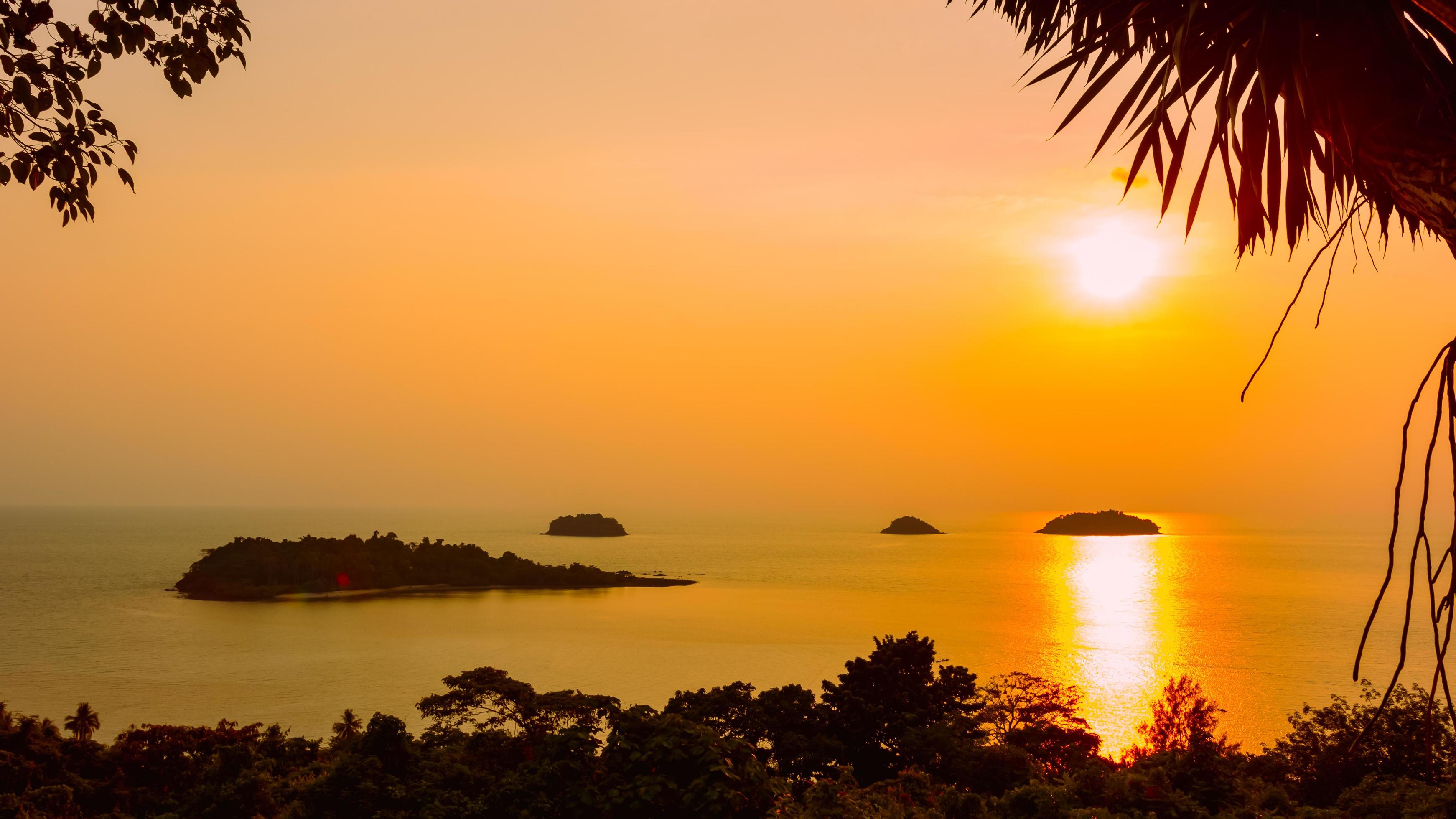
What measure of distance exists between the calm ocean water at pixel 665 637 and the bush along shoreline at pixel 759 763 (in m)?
19.2

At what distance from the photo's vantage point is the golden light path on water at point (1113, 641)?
45.1 meters

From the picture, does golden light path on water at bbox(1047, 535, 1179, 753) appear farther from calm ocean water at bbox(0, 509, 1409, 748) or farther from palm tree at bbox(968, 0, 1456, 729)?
palm tree at bbox(968, 0, 1456, 729)

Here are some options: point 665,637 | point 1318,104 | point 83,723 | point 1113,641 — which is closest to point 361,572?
point 665,637

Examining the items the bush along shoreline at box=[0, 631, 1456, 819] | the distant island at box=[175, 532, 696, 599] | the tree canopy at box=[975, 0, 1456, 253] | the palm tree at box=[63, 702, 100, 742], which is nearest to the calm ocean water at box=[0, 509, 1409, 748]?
the distant island at box=[175, 532, 696, 599]

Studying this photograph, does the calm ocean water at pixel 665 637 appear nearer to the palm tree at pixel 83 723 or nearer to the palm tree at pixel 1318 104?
the palm tree at pixel 83 723

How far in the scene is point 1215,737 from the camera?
122 feet

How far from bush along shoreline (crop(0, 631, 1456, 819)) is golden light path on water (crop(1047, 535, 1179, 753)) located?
16.3 meters

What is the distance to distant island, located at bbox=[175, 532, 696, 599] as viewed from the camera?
87.9 metres

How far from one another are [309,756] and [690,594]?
77046mm

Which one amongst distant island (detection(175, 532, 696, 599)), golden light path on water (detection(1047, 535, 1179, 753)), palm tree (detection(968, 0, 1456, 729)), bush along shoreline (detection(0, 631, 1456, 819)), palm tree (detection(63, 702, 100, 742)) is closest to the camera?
palm tree (detection(968, 0, 1456, 729))

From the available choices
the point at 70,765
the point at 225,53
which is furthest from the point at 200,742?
the point at 225,53

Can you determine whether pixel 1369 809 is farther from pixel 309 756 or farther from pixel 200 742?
pixel 200 742

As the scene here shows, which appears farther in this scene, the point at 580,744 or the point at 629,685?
the point at 629,685

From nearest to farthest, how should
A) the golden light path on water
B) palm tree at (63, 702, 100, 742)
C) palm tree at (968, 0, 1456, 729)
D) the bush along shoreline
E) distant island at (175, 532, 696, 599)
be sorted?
palm tree at (968, 0, 1456, 729) → the bush along shoreline → palm tree at (63, 702, 100, 742) → the golden light path on water → distant island at (175, 532, 696, 599)
